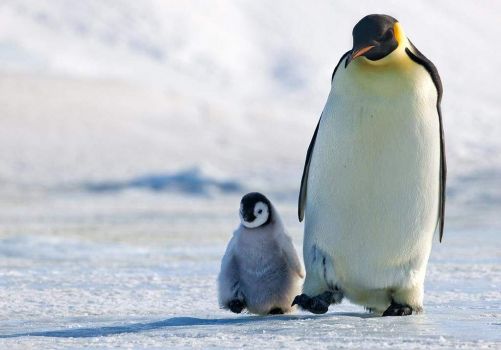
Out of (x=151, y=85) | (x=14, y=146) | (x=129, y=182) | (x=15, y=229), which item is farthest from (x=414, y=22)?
(x=15, y=229)

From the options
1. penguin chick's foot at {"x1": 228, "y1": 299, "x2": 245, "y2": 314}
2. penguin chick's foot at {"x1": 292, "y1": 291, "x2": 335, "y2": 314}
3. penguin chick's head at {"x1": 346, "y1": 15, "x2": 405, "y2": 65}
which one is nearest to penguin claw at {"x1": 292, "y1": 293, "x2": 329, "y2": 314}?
penguin chick's foot at {"x1": 292, "y1": 291, "x2": 335, "y2": 314}

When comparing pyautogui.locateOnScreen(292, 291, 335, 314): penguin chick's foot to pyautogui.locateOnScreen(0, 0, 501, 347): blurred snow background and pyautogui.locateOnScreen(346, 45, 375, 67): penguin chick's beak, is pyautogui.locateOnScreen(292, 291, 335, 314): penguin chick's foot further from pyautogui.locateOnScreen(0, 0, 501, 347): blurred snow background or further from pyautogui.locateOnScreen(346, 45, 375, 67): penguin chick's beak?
pyautogui.locateOnScreen(346, 45, 375, 67): penguin chick's beak

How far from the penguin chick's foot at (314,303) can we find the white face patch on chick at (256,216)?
45cm

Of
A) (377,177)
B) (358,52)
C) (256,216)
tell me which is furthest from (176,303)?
(358,52)

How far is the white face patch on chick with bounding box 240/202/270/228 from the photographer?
492cm

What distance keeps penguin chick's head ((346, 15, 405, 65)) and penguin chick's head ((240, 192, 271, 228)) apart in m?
0.83

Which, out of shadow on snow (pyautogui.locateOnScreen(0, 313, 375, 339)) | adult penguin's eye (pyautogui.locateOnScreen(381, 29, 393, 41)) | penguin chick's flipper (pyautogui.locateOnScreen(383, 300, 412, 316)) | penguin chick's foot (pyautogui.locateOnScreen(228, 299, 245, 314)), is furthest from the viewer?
penguin chick's foot (pyautogui.locateOnScreen(228, 299, 245, 314))

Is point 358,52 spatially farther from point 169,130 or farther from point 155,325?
point 169,130

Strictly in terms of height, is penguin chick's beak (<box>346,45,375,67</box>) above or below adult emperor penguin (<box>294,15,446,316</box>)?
above

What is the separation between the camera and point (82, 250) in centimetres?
877

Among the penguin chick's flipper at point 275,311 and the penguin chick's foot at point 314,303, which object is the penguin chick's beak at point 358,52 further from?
the penguin chick's flipper at point 275,311

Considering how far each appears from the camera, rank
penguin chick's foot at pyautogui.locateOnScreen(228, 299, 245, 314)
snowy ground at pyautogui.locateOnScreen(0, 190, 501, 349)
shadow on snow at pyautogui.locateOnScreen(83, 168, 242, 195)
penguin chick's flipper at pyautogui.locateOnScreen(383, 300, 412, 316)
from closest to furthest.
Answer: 1. snowy ground at pyautogui.locateOnScreen(0, 190, 501, 349)
2. penguin chick's flipper at pyautogui.locateOnScreen(383, 300, 412, 316)
3. penguin chick's foot at pyautogui.locateOnScreen(228, 299, 245, 314)
4. shadow on snow at pyautogui.locateOnScreen(83, 168, 242, 195)

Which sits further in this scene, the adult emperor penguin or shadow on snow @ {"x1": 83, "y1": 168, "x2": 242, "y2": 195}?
shadow on snow @ {"x1": 83, "y1": 168, "x2": 242, "y2": 195}

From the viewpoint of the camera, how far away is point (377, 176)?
4477 millimetres
